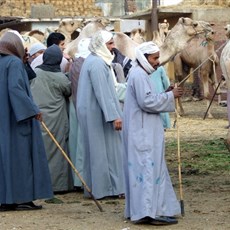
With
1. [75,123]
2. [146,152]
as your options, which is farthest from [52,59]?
[146,152]

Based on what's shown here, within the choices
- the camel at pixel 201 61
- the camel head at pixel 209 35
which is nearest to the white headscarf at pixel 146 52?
the camel head at pixel 209 35

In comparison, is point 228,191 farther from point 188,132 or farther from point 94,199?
point 188,132

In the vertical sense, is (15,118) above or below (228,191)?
above

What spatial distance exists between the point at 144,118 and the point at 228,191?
2.56m

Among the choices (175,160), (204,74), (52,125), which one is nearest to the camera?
(52,125)

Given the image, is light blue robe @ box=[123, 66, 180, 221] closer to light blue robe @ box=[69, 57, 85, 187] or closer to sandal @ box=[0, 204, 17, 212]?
sandal @ box=[0, 204, 17, 212]

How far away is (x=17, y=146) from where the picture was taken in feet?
33.5

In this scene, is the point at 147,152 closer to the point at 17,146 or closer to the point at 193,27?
the point at 17,146

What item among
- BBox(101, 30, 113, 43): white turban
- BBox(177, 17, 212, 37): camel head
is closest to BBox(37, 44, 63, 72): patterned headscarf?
BBox(101, 30, 113, 43): white turban

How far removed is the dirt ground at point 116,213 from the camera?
9349 millimetres

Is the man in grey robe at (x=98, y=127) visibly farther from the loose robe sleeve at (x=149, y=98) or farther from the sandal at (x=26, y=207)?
the loose robe sleeve at (x=149, y=98)

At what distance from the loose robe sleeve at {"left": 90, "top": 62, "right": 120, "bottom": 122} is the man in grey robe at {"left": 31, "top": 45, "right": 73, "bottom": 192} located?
95cm

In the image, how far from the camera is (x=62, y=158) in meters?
11.9

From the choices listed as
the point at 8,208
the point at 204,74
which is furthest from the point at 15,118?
the point at 204,74
